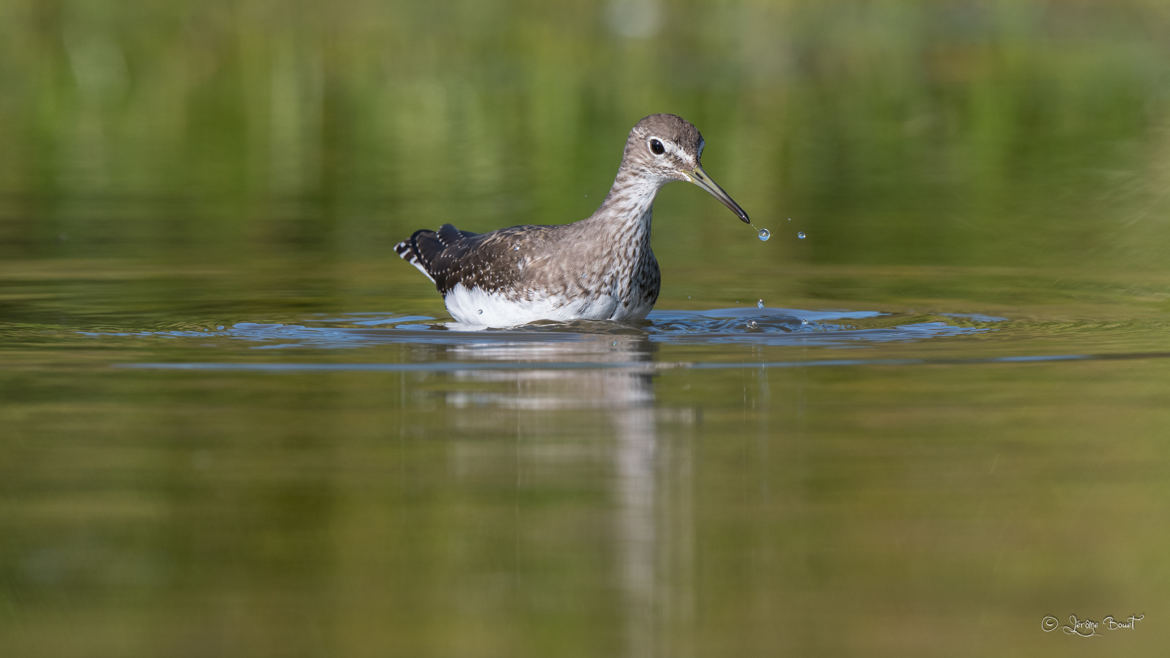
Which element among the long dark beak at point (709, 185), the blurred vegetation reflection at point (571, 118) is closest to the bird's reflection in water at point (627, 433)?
the long dark beak at point (709, 185)

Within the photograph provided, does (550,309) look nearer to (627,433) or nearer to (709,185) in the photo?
(709,185)

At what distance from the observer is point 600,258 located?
12062mm

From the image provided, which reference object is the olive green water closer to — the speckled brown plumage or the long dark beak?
the speckled brown plumage

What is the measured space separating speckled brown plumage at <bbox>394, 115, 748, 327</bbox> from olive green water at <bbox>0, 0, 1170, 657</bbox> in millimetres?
315

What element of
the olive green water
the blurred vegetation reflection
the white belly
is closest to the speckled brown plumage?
the white belly

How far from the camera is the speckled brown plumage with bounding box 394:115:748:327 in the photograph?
12.0 m

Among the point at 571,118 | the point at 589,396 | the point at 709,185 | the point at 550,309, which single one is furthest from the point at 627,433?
the point at 571,118

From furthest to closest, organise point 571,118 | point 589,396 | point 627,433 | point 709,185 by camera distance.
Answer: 1. point 571,118
2. point 709,185
3. point 589,396
4. point 627,433

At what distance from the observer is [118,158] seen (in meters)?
22.7

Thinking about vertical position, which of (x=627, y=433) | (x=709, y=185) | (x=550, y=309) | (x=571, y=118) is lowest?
(x=627, y=433)

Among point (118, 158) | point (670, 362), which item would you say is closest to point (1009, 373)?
point (670, 362)

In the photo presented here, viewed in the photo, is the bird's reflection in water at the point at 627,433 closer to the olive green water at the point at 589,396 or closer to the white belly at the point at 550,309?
the olive green water at the point at 589,396

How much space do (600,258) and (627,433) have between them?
139 inches

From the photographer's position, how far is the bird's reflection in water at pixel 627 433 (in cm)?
629
